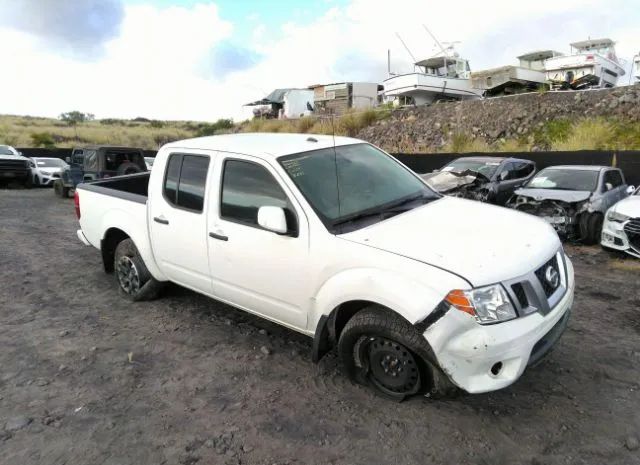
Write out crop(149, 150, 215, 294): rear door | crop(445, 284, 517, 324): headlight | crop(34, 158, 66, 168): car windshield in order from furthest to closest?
crop(34, 158, 66, 168): car windshield < crop(149, 150, 215, 294): rear door < crop(445, 284, 517, 324): headlight

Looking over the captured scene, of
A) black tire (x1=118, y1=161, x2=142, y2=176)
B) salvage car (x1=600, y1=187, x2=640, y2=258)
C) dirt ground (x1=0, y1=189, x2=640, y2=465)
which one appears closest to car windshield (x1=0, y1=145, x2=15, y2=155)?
black tire (x1=118, y1=161, x2=142, y2=176)

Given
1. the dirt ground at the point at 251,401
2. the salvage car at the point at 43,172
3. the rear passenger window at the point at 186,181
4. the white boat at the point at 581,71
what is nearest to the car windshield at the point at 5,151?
the salvage car at the point at 43,172

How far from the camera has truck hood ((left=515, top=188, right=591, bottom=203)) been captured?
8070mm

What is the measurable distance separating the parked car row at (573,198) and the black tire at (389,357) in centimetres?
509

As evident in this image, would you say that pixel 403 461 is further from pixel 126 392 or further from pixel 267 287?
pixel 126 392

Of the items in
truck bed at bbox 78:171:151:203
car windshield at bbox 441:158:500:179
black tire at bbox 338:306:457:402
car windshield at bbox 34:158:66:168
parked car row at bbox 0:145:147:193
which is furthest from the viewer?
car windshield at bbox 34:158:66:168

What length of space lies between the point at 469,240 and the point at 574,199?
6121 millimetres

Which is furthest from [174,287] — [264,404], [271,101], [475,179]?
[271,101]

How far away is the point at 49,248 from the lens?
7.80 meters

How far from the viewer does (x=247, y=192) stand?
3717mm

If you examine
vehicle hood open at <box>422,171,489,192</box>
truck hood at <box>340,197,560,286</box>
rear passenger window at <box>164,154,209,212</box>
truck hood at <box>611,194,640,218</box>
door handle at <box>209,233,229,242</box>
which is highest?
rear passenger window at <box>164,154,209,212</box>

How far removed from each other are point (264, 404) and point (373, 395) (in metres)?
0.75

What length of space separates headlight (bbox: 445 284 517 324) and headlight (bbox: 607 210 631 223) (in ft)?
17.2

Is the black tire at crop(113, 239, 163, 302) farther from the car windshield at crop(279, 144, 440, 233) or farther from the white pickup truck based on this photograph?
the car windshield at crop(279, 144, 440, 233)
